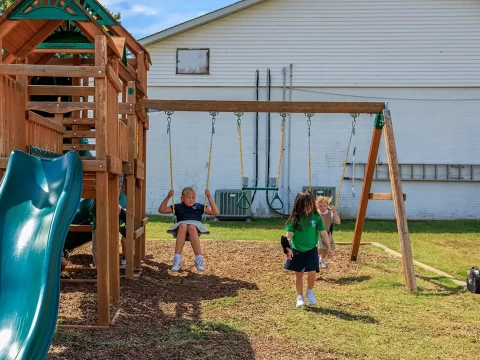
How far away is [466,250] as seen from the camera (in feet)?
38.8

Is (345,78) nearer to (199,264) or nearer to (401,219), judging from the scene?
(401,219)

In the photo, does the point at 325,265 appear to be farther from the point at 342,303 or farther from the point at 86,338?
the point at 86,338

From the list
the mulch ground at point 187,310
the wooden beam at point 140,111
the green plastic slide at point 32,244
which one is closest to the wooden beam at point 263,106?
the wooden beam at point 140,111

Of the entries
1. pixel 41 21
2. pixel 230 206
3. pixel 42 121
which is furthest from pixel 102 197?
pixel 230 206

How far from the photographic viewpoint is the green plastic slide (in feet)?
11.7

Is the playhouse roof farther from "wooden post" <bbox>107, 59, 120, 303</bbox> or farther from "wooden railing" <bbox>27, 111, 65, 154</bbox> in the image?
"wooden railing" <bbox>27, 111, 65, 154</bbox>

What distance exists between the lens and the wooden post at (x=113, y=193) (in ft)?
18.2

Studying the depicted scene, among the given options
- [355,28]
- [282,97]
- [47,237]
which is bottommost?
[47,237]

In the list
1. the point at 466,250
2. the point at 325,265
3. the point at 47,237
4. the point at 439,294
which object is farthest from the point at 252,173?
the point at 47,237

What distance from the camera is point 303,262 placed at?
646cm

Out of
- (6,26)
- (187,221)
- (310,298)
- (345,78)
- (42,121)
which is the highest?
(345,78)

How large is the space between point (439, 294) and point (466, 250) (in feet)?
17.5

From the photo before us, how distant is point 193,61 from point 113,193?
13451mm

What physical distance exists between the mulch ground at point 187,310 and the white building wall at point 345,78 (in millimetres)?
8810
